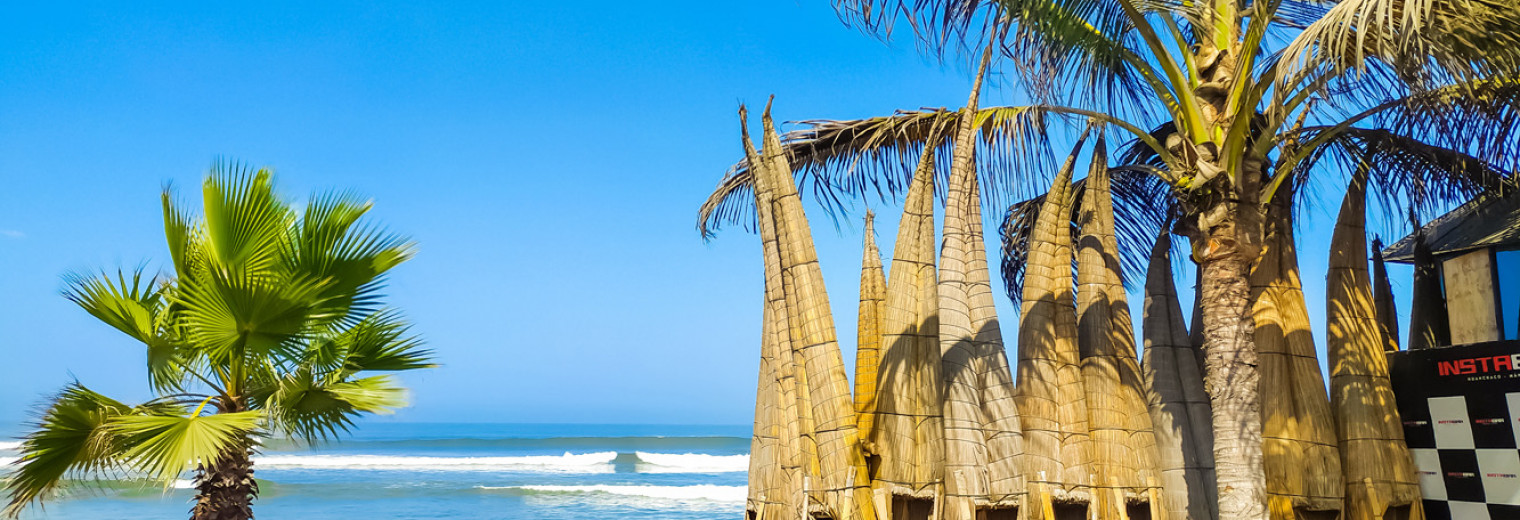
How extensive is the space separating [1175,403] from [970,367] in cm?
170

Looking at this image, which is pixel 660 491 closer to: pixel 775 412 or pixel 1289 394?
pixel 775 412

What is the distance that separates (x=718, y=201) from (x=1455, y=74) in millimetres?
5263

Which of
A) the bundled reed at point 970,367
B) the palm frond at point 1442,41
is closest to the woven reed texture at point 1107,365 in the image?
the bundled reed at point 970,367

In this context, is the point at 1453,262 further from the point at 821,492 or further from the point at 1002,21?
the point at 821,492

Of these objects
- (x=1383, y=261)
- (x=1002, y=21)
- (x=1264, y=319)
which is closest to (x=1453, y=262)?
(x=1383, y=261)

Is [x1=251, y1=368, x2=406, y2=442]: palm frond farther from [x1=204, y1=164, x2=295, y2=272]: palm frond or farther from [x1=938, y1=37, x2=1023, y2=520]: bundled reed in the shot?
[x1=938, y1=37, x2=1023, y2=520]: bundled reed

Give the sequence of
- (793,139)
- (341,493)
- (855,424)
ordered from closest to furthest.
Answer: (855,424) < (793,139) < (341,493)

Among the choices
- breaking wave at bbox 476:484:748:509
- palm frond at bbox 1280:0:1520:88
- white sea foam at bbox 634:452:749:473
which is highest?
palm frond at bbox 1280:0:1520:88

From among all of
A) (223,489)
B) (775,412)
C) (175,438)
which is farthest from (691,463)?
(175,438)

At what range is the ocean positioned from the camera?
77.5 ft

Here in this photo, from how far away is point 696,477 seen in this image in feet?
110

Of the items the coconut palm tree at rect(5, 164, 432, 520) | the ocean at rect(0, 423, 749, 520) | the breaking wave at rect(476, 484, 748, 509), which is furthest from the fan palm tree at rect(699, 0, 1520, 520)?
the breaking wave at rect(476, 484, 748, 509)

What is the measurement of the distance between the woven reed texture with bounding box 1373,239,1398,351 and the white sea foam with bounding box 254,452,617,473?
29.8 meters

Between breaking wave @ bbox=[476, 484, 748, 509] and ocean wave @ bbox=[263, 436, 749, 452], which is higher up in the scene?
ocean wave @ bbox=[263, 436, 749, 452]
